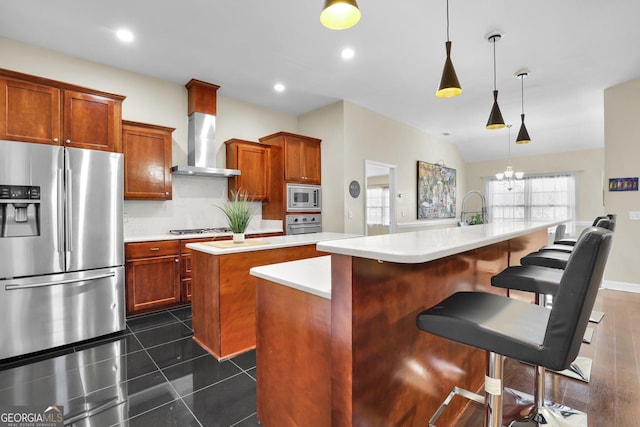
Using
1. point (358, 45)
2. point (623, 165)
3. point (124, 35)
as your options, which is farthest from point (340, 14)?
point (623, 165)

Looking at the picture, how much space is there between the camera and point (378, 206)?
9320mm

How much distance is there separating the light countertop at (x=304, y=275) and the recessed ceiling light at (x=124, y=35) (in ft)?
9.85

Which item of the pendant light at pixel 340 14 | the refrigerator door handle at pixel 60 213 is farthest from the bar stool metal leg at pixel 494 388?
the refrigerator door handle at pixel 60 213

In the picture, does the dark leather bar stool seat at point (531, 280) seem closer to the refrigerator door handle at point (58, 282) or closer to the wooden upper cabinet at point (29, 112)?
the refrigerator door handle at point (58, 282)

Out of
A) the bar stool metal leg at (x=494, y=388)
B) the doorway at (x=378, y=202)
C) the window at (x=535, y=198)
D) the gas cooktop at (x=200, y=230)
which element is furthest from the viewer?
the doorway at (x=378, y=202)

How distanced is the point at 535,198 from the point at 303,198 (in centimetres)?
662

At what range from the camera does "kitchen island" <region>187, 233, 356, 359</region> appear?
7.72ft

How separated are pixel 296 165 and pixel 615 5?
385cm

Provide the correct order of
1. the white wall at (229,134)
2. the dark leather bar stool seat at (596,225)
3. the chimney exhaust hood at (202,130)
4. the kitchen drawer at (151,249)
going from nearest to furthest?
the dark leather bar stool seat at (596,225)
the kitchen drawer at (151,249)
the white wall at (229,134)
the chimney exhaust hood at (202,130)

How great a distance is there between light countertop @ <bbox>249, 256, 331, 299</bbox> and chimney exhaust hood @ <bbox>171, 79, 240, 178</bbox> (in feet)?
9.52

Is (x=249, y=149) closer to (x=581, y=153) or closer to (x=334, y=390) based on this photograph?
(x=334, y=390)

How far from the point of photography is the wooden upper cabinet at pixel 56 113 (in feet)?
8.55

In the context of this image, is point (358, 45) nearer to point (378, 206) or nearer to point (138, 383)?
point (138, 383)

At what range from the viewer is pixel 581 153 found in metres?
7.11
